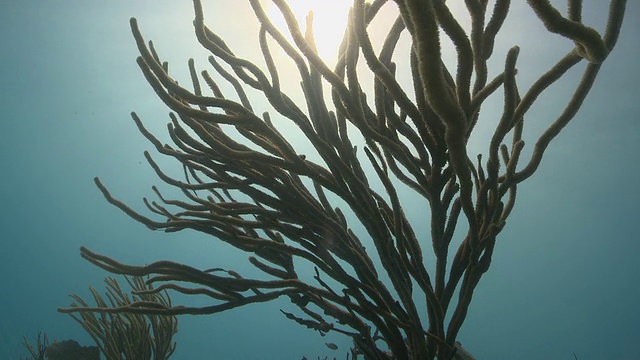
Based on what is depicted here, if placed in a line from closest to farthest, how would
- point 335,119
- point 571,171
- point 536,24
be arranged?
point 335,119 < point 536,24 < point 571,171

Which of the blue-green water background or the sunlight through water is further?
the blue-green water background

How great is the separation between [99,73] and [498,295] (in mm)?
103298

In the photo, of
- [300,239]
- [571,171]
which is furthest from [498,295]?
[300,239]

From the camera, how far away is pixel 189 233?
245 ft

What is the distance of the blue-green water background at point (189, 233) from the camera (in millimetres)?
22109

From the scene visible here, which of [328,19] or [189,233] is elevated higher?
[189,233]

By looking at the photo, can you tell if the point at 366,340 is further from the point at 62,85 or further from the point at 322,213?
the point at 62,85

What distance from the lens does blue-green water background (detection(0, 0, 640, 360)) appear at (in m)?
22.1

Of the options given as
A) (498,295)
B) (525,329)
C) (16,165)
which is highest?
(16,165)

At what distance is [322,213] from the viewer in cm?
205

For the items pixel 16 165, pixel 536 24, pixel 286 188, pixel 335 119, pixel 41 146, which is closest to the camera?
pixel 335 119

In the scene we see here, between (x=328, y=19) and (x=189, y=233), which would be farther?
(x=189, y=233)

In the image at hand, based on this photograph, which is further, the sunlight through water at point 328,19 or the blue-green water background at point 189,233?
the blue-green water background at point 189,233

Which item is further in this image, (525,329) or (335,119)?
(525,329)
